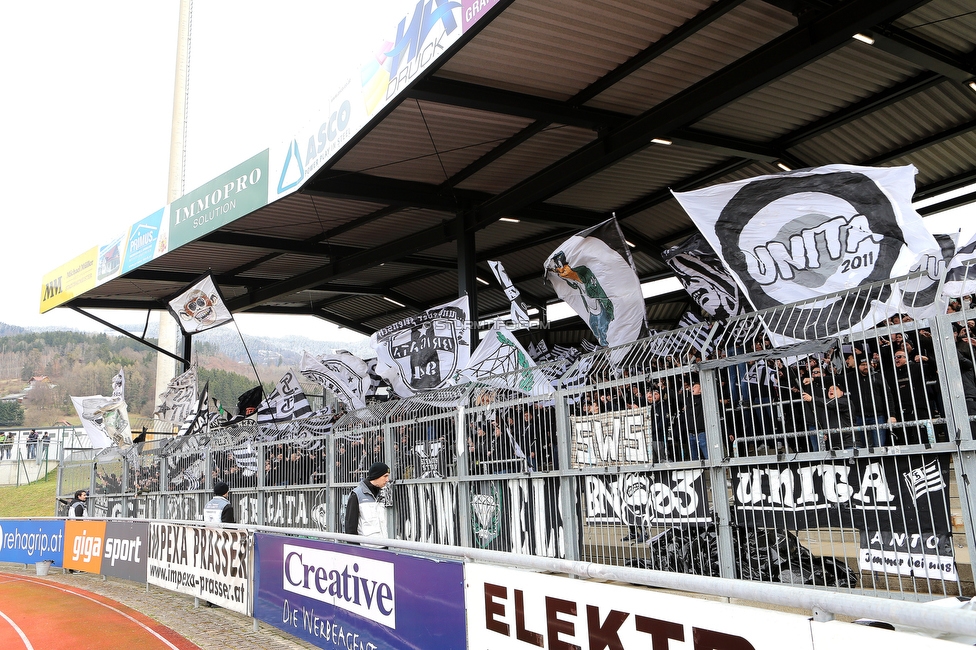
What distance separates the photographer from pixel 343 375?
15.8 m

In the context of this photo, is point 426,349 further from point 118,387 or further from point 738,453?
point 118,387

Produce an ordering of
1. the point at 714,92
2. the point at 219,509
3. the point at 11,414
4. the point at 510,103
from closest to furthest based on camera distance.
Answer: the point at 714,92 < the point at 510,103 < the point at 219,509 < the point at 11,414

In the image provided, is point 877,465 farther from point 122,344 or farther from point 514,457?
point 122,344

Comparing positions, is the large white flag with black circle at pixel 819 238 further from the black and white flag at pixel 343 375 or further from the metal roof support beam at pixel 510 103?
the black and white flag at pixel 343 375

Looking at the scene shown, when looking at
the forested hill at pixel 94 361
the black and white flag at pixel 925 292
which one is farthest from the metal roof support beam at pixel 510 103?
the forested hill at pixel 94 361

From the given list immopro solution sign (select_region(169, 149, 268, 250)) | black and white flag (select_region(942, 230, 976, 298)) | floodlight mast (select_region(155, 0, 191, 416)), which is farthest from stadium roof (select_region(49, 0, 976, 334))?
floodlight mast (select_region(155, 0, 191, 416))

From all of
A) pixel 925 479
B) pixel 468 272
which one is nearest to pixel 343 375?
pixel 468 272

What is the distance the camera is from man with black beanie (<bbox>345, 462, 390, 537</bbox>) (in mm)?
8477

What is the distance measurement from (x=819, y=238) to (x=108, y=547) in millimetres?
13660

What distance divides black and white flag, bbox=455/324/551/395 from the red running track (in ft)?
16.0

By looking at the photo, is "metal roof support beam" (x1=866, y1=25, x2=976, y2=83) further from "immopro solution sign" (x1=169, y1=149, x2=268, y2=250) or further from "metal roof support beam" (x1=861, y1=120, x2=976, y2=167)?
"immopro solution sign" (x1=169, y1=149, x2=268, y2=250)

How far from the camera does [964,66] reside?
406 inches

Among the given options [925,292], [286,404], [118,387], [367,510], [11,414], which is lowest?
[367,510]

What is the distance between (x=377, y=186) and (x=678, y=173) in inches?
227
